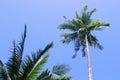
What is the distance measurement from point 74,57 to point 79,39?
2.62m

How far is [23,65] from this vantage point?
1472cm

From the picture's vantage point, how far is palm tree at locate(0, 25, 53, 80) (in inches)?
568

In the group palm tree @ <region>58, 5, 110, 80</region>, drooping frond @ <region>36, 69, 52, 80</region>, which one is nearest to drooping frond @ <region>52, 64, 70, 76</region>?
drooping frond @ <region>36, 69, 52, 80</region>

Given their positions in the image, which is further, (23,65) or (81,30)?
(81,30)

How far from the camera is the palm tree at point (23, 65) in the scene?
14422mm

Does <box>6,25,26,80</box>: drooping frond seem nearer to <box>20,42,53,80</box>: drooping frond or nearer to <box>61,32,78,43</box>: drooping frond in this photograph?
<box>20,42,53,80</box>: drooping frond

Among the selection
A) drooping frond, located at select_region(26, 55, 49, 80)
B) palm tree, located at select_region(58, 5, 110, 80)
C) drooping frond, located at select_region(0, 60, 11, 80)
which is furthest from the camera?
palm tree, located at select_region(58, 5, 110, 80)

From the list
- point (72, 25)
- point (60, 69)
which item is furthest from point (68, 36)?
point (60, 69)

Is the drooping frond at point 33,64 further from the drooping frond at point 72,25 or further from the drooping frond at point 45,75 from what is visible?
the drooping frond at point 72,25

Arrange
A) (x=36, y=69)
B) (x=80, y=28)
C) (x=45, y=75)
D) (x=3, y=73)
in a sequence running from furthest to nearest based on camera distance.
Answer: (x=80, y=28) < (x=45, y=75) < (x=36, y=69) < (x=3, y=73)

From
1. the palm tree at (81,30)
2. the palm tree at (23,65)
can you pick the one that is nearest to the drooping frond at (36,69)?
the palm tree at (23,65)

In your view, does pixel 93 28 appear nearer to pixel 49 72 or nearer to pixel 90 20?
pixel 90 20

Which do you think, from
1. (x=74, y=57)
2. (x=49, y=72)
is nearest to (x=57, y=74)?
(x=49, y=72)

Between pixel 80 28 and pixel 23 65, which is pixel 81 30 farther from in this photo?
pixel 23 65
